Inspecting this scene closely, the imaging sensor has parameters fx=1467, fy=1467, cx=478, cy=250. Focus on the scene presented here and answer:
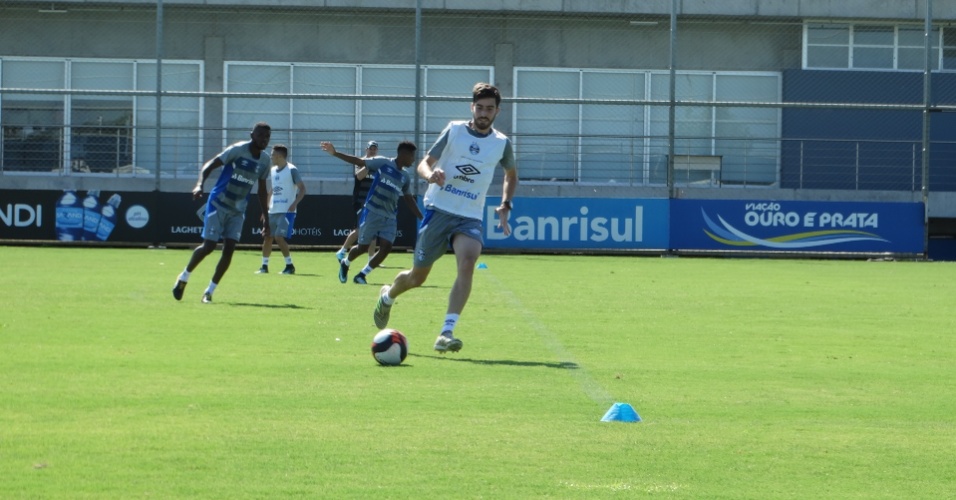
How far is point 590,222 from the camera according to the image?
29062mm

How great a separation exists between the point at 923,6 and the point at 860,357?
26443 millimetres

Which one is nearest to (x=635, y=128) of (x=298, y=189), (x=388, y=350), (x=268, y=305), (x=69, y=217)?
(x=69, y=217)

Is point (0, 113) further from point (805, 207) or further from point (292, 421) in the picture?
point (292, 421)

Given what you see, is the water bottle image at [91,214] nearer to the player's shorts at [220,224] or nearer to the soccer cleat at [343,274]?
the soccer cleat at [343,274]

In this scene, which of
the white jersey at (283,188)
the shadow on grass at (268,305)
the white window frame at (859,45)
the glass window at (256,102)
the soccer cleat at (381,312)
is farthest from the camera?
the white window frame at (859,45)

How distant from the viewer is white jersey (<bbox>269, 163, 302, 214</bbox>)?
2198 cm

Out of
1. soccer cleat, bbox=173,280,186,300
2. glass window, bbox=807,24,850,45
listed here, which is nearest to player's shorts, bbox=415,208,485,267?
soccer cleat, bbox=173,280,186,300

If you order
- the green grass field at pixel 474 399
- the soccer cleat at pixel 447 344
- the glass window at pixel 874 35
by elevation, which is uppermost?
the glass window at pixel 874 35

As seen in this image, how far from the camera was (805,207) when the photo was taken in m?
29.2

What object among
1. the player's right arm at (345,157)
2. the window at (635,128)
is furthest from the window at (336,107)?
the player's right arm at (345,157)

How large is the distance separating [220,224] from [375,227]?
13.3 ft

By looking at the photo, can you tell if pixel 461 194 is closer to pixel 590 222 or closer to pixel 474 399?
pixel 474 399

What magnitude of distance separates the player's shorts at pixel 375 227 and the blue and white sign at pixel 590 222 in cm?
998

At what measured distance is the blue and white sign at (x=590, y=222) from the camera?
29062 millimetres
